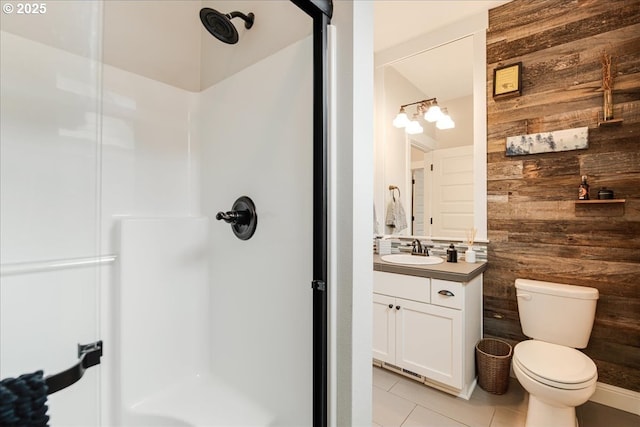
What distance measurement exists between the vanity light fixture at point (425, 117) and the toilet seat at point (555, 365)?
5.33 ft

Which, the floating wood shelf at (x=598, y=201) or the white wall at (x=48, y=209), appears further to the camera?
the floating wood shelf at (x=598, y=201)

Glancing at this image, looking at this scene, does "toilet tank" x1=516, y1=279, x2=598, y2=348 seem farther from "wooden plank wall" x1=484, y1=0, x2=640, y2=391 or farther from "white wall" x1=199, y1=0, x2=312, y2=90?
"white wall" x1=199, y1=0, x2=312, y2=90

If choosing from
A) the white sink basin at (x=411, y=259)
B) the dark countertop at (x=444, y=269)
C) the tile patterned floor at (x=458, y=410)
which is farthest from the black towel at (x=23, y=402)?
the white sink basin at (x=411, y=259)

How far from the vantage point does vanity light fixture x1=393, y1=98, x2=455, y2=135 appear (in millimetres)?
2342

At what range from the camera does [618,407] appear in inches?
67.6

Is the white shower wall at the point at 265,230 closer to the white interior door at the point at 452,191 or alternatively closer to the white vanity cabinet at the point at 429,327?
the white vanity cabinet at the point at 429,327

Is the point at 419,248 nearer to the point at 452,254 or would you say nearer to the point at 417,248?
the point at 417,248

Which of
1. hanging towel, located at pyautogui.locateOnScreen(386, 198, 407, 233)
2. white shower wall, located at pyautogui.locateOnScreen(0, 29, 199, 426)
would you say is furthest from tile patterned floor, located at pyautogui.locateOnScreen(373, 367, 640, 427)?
white shower wall, located at pyautogui.locateOnScreen(0, 29, 199, 426)

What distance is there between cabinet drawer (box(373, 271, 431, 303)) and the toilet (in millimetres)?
564

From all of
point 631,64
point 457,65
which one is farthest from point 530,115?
point 457,65

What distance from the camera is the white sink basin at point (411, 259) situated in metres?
2.18

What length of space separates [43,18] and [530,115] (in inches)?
104

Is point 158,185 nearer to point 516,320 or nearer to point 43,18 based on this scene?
point 43,18

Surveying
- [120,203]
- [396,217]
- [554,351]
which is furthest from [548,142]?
[120,203]
